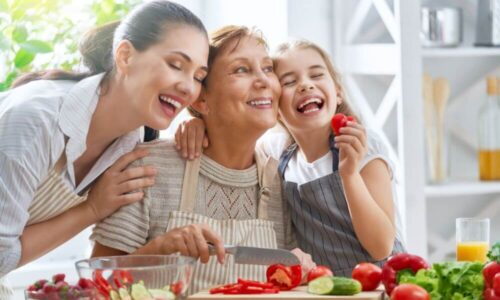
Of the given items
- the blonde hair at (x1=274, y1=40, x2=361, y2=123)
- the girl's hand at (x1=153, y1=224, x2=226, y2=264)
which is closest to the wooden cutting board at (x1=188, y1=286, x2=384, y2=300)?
the girl's hand at (x1=153, y1=224, x2=226, y2=264)

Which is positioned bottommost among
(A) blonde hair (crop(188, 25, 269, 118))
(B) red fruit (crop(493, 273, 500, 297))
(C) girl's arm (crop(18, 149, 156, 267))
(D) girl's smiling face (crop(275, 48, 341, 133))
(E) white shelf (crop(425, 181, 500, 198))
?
(B) red fruit (crop(493, 273, 500, 297))

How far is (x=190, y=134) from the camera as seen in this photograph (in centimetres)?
230

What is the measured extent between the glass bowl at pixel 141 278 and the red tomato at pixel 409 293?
1.17 feet

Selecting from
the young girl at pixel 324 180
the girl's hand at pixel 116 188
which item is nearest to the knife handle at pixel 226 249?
the girl's hand at pixel 116 188

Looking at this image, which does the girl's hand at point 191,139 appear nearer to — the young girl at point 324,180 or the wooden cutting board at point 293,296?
the young girl at point 324,180

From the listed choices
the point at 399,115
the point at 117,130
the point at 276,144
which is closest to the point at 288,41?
the point at 276,144

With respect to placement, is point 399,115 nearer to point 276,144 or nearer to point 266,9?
point 266,9

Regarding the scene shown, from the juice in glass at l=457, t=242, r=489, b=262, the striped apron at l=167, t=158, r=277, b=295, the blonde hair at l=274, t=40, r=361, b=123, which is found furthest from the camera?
the blonde hair at l=274, t=40, r=361, b=123

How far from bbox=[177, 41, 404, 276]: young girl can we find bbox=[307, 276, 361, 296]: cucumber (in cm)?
50

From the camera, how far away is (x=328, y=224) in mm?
2295

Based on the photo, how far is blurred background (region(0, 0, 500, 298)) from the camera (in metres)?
3.22

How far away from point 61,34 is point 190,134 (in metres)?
1.15

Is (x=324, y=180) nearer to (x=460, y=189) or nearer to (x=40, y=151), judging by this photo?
(x=40, y=151)

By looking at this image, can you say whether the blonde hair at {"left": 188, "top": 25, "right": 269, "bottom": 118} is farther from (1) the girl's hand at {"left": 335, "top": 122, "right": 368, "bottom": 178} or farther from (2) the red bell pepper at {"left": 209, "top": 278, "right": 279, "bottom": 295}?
(2) the red bell pepper at {"left": 209, "top": 278, "right": 279, "bottom": 295}
